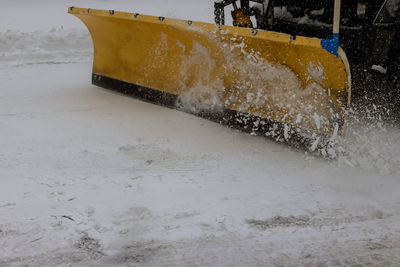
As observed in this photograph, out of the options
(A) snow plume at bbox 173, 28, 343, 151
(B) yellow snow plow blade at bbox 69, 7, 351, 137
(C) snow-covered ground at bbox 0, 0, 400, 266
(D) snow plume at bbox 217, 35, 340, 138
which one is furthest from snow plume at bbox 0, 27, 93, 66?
(D) snow plume at bbox 217, 35, 340, 138

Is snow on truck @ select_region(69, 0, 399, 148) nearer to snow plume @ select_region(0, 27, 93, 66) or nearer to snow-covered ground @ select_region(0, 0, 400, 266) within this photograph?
snow-covered ground @ select_region(0, 0, 400, 266)

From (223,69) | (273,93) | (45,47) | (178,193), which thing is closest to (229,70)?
(223,69)

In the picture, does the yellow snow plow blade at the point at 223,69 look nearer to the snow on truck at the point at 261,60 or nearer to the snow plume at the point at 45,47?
the snow on truck at the point at 261,60

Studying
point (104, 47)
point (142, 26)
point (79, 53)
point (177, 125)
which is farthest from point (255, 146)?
point (79, 53)

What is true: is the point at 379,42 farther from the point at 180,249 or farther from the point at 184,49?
the point at 180,249

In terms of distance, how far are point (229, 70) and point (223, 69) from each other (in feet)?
0.20

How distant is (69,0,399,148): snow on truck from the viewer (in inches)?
110

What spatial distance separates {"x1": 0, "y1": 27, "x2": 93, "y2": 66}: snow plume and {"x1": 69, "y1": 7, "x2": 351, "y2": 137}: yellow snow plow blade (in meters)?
1.69

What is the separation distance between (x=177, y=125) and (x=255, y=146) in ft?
2.39

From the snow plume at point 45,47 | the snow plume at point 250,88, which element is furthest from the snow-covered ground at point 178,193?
the snow plume at point 45,47

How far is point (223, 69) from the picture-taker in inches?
134

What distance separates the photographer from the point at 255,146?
3.04 meters

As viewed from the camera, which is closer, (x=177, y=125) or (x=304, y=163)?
(x=304, y=163)

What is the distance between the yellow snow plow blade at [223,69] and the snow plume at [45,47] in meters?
1.69
